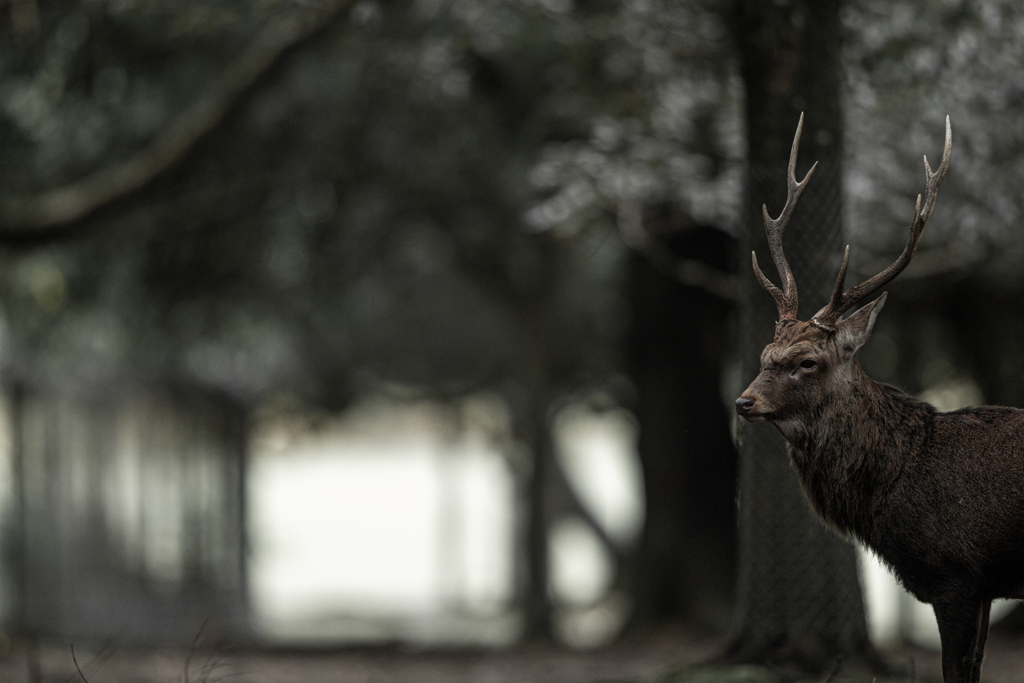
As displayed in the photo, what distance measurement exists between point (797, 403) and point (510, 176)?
22.4 feet

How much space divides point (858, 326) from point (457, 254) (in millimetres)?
8117

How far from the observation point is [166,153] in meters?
7.95

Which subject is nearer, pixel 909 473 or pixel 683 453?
pixel 909 473

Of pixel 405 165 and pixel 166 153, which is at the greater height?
pixel 405 165

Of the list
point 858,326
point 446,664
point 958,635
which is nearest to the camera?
point 958,635

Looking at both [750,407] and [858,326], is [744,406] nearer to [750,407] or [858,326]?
[750,407]

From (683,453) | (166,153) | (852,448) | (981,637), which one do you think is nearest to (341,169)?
(166,153)

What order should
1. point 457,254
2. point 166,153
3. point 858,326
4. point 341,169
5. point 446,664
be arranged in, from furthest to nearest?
point 457,254, point 341,169, point 446,664, point 166,153, point 858,326

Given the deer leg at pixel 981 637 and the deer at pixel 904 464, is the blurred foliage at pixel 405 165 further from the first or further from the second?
the deer leg at pixel 981 637

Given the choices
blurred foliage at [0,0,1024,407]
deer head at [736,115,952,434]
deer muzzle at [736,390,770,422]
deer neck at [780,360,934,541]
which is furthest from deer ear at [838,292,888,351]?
blurred foliage at [0,0,1024,407]

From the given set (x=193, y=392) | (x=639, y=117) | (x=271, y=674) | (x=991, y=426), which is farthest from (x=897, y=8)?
(x=193, y=392)

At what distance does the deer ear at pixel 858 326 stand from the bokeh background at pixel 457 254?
1.30m

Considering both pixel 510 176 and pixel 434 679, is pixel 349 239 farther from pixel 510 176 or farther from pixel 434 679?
pixel 434 679

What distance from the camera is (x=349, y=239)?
10.9 metres
